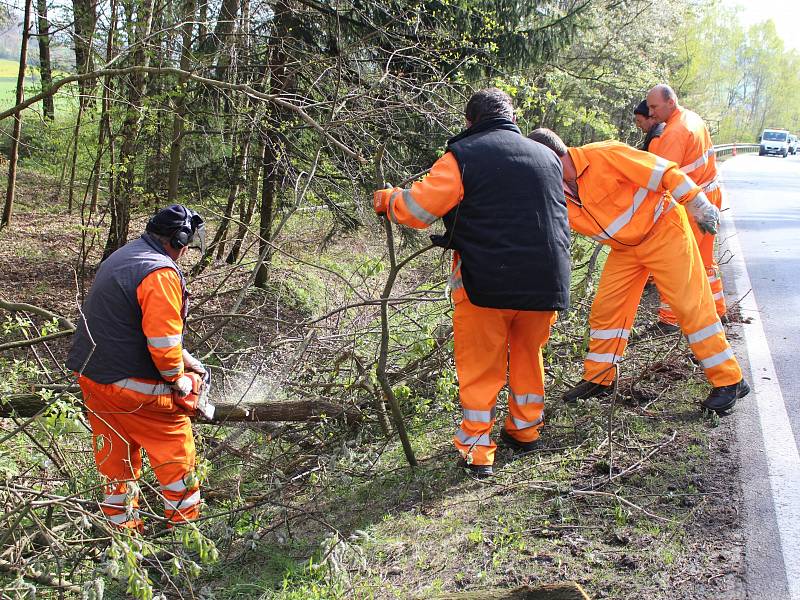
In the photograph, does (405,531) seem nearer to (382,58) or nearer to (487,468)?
(487,468)

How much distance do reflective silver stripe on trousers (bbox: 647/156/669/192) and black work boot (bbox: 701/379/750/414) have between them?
1.28 m

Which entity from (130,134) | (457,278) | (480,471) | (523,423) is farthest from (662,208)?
(130,134)

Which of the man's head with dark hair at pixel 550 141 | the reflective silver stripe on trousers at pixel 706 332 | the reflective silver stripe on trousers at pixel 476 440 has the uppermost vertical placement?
the man's head with dark hair at pixel 550 141

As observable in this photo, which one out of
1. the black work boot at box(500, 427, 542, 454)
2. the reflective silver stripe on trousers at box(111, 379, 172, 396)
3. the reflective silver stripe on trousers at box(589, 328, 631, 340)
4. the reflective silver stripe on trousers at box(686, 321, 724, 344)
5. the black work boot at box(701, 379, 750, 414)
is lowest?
the black work boot at box(500, 427, 542, 454)

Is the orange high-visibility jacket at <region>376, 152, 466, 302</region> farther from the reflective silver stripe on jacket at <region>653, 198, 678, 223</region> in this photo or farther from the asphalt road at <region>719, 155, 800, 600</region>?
the asphalt road at <region>719, 155, 800, 600</region>

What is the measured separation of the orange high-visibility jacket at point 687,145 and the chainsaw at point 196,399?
3822 mm

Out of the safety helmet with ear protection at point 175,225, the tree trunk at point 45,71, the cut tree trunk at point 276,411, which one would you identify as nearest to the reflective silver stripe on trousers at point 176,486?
the cut tree trunk at point 276,411

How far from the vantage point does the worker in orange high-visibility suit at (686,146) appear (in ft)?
17.6

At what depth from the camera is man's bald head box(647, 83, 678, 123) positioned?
5414mm

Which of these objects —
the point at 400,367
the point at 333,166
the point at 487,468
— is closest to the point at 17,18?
the point at 333,166

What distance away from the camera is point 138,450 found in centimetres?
428

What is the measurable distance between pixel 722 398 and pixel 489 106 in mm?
2247

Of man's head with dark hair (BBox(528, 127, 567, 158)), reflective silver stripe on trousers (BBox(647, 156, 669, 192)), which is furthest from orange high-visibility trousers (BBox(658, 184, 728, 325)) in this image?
man's head with dark hair (BBox(528, 127, 567, 158))

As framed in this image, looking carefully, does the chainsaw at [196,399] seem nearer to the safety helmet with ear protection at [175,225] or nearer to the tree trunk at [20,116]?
the safety helmet with ear protection at [175,225]
